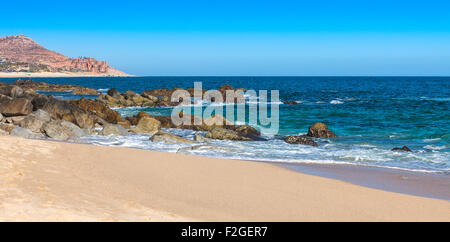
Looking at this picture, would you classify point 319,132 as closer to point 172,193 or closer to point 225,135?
point 225,135

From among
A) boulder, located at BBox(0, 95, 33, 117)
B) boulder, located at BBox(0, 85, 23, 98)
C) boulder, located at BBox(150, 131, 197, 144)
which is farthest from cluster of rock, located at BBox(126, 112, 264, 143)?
boulder, located at BBox(0, 85, 23, 98)

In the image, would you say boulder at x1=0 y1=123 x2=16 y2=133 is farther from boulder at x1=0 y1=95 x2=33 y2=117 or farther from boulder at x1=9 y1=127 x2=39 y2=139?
boulder at x1=0 y1=95 x2=33 y2=117

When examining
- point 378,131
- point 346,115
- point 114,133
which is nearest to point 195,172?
point 114,133

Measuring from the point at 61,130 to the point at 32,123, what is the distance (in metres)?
1.29

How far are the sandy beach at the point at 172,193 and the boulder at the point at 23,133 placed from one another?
3.96 metres

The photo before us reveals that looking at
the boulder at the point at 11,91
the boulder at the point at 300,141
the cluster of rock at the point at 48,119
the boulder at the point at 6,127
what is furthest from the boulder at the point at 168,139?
the boulder at the point at 11,91

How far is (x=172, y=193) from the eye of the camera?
7.25m

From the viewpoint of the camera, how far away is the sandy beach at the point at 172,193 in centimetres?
567

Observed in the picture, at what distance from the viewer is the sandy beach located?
18.6 feet

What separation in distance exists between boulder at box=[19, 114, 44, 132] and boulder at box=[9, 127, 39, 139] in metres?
0.76

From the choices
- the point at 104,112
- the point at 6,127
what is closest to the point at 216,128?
the point at 104,112

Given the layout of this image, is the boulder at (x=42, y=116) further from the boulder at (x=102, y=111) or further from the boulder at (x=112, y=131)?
the boulder at (x=102, y=111)

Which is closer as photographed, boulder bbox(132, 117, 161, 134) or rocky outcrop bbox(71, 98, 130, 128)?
boulder bbox(132, 117, 161, 134)
